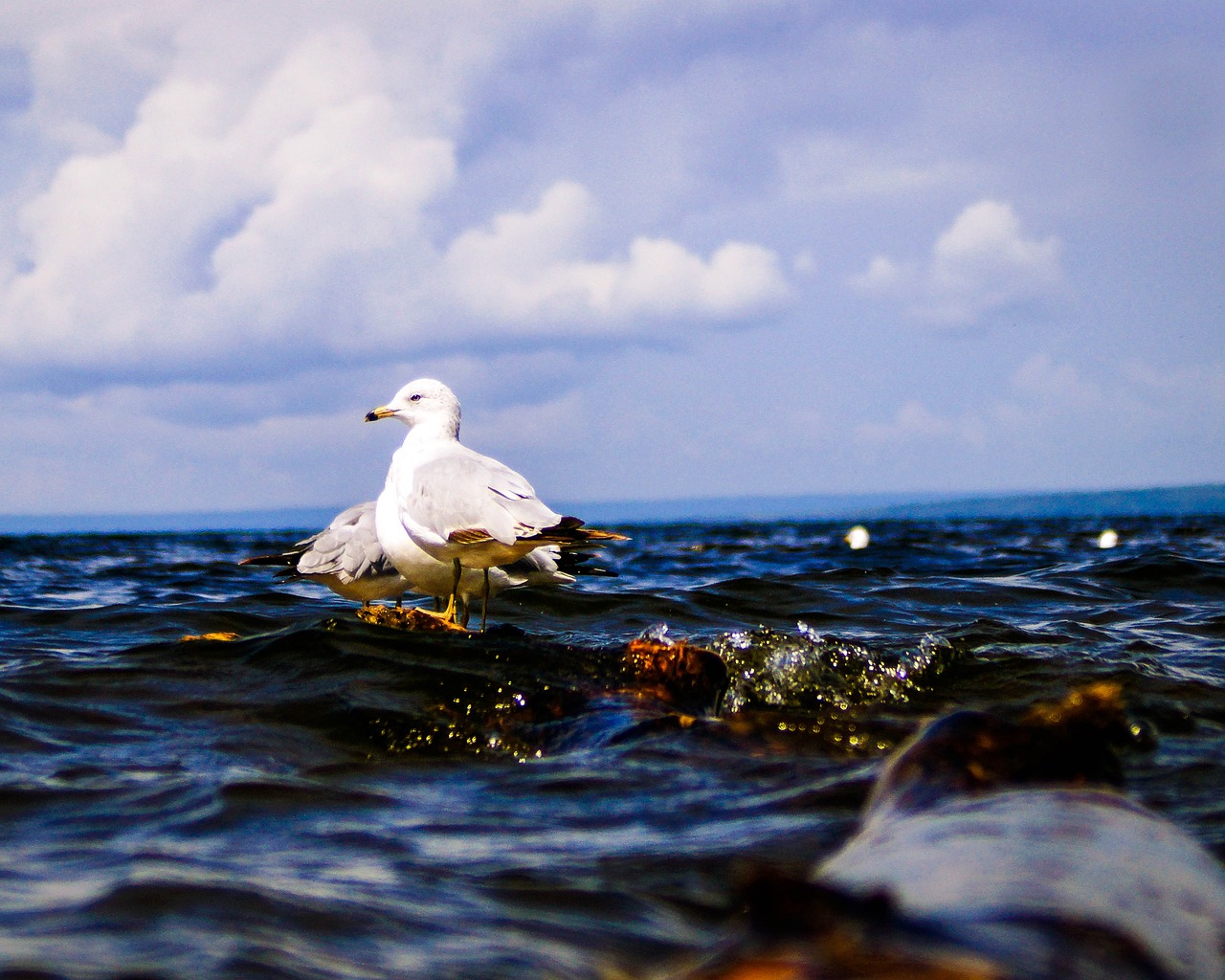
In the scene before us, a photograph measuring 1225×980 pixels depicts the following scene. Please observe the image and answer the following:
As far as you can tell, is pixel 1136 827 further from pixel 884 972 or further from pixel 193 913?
pixel 193 913

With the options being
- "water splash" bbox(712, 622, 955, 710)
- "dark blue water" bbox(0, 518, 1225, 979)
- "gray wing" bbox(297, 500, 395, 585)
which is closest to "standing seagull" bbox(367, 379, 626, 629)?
"gray wing" bbox(297, 500, 395, 585)

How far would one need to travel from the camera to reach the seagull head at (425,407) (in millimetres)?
8812

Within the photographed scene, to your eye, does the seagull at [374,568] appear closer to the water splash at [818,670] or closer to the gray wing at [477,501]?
the gray wing at [477,501]

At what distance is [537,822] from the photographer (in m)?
4.37

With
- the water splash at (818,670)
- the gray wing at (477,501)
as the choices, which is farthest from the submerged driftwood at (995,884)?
the gray wing at (477,501)

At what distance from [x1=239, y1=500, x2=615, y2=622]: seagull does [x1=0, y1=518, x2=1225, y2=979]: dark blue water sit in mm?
417

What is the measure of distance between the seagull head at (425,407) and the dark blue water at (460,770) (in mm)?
1571

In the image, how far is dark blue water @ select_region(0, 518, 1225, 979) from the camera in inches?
→ 131

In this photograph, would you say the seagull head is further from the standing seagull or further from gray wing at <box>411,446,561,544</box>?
gray wing at <box>411,446,561,544</box>

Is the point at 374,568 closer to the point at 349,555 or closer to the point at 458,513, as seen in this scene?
the point at 349,555

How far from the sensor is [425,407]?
348 inches

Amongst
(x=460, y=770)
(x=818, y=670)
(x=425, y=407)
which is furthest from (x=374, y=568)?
(x=460, y=770)

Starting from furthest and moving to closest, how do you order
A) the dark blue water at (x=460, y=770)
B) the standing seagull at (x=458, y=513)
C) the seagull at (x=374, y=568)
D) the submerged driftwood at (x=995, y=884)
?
1. the seagull at (x=374, y=568)
2. the standing seagull at (x=458, y=513)
3. the dark blue water at (x=460, y=770)
4. the submerged driftwood at (x=995, y=884)

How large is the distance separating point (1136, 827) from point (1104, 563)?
38.0ft
